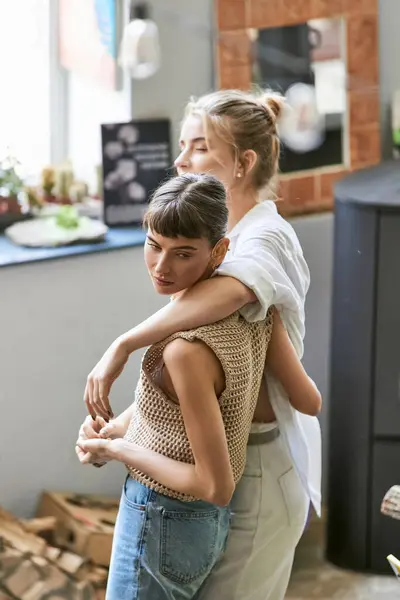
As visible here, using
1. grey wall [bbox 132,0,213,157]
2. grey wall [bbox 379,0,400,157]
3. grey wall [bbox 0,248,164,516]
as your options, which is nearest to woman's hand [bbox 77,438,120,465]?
grey wall [bbox 0,248,164,516]

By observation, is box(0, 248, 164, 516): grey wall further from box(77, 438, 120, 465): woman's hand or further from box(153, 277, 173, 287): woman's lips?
box(153, 277, 173, 287): woman's lips

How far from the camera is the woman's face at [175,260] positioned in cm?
168

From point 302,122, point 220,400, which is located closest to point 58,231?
point 302,122

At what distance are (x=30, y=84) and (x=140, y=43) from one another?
538 mm

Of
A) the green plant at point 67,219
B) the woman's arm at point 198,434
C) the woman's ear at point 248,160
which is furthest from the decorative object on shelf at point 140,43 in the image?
the woman's arm at point 198,434

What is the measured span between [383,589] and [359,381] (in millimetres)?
678

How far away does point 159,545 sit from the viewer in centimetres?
175

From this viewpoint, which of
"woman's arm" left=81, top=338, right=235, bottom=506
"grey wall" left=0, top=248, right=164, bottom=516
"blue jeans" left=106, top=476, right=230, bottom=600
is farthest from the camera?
"grey wall" left=0, top=248, right=164, bottom=516

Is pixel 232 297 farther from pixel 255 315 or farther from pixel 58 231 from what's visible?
pixel 58 231

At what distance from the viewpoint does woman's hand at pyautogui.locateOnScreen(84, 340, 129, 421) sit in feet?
5.89

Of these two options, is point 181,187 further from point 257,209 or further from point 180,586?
point 180,586

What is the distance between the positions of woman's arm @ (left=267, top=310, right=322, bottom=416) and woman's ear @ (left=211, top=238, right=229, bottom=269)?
7.5 inches

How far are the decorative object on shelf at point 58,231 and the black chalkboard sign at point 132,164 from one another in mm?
104

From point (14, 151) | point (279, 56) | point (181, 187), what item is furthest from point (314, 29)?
point (181, 187)
